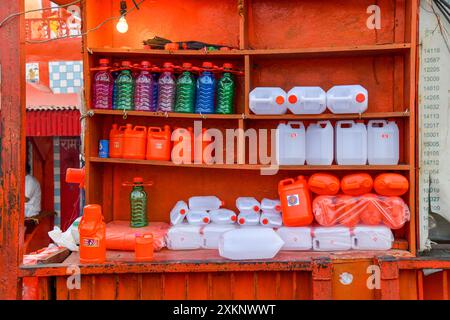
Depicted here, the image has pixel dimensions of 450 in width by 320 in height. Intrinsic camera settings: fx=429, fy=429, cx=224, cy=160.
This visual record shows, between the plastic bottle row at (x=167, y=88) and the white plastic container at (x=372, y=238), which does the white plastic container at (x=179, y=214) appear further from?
the white plastic container at (x=372, y=238)

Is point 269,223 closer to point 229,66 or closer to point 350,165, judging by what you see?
point 350,165

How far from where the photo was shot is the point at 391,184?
3.89 m

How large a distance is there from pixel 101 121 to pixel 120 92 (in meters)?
0.48

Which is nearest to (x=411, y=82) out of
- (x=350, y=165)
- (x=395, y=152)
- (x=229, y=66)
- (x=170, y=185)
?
(x=395, y=152)

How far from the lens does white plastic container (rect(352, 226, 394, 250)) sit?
3.89 m

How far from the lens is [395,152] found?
4.07m

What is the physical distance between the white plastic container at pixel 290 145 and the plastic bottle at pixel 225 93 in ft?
1.85

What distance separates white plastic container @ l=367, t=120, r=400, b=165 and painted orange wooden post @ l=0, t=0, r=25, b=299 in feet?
10.3

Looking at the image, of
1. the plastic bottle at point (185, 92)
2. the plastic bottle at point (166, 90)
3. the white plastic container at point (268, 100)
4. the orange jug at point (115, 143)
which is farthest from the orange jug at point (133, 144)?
the white plastic container at point (268, 100)

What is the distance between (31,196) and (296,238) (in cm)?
556

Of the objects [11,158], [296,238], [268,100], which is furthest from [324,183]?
[11,158]

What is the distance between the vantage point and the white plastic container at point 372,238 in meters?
3.89

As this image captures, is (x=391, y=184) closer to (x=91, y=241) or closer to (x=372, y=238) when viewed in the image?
(x=372, y=238)
